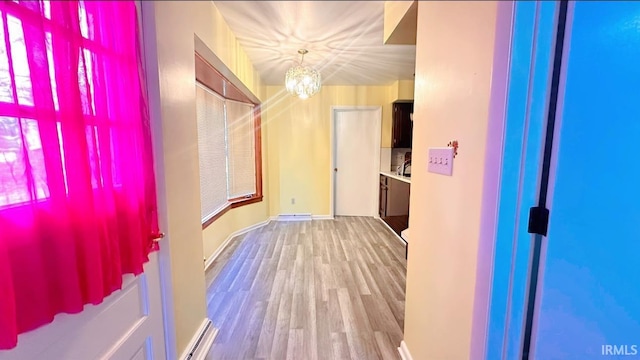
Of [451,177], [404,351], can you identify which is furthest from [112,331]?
[404,351]

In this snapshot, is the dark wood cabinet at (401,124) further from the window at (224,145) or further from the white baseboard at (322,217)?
the window at (224,145)

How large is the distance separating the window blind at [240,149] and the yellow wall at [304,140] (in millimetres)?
→ 474

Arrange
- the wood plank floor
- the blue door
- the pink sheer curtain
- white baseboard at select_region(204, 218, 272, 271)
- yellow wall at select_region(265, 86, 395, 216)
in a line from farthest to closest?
1. yellow wall at select_region(265, 86, 395, 216)
2. white baseboard at select_region(204, 218, 272, 271)
3. the wood plank floor
4. the blue door
5. the pink sheer curtain

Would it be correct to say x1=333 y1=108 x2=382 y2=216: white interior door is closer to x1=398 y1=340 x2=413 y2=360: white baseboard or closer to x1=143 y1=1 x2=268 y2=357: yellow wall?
x1=143 y1=1 x2=268 y2=357: yellow wall

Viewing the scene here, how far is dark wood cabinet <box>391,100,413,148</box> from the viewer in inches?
152

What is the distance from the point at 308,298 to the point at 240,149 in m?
2.11

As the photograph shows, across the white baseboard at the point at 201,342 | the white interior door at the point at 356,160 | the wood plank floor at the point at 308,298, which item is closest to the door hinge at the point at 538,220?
the wood plank floor at the point at 308,298

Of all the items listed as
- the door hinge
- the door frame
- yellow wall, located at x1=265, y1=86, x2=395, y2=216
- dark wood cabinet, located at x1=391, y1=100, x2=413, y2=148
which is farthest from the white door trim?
dark wood cabinet, located at x1=391, y1=100, x2=413, y2=148

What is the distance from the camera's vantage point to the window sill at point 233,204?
2486 millimetres

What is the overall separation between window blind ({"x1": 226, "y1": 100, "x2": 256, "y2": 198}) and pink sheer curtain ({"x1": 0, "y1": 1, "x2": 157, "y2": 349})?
242cm

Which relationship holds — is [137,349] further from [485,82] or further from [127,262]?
[485,82]

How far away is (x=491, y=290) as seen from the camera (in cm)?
75

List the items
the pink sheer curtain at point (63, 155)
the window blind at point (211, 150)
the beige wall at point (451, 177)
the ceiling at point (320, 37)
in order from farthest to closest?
the window blind at point (211, 150), the ceiling at point (320, 37), the beige wall at point (451, 177), the pink sheer curtain at point (63, 155)

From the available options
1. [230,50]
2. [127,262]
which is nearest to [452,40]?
[127,262]
